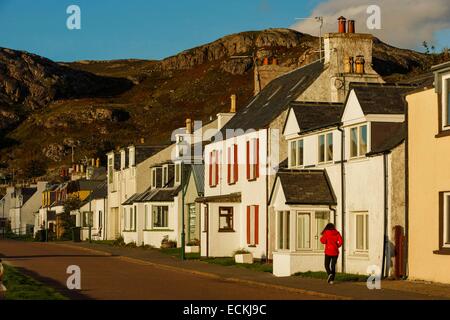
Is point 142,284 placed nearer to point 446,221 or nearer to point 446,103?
point 446,221

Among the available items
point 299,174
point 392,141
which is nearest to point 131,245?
point 299,174

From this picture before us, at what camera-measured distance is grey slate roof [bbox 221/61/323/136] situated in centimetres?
4662

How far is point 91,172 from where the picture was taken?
10969 cm

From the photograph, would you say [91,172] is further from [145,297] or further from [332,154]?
[145,297]

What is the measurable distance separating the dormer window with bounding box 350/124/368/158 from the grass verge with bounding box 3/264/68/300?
11.5 m

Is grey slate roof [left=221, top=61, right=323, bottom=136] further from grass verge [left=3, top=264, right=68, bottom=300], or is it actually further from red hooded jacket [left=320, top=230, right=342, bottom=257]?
grass verge [left=3, top=264, right=68, bottom=300]

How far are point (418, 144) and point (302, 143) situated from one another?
8.94m

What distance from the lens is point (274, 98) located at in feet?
167

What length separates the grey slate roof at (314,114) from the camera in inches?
1521

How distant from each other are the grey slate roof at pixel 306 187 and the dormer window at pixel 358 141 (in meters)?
2.02

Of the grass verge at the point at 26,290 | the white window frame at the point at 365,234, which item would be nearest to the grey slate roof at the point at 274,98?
the white window frame at the point at 365,234

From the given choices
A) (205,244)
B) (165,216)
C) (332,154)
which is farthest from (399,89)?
(165,216)

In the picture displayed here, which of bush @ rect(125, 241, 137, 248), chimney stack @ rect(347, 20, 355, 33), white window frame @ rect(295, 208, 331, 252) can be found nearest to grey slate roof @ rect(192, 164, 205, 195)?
bush @ rect(125, 241, 137, 248)

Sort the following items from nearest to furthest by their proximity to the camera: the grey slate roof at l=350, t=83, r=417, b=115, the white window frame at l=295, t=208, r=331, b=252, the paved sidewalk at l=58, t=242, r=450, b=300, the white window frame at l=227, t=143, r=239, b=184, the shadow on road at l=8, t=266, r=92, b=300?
the shadow on road at l=8, t=266, r=92, b=300 → the paved sidewalk at l=58, t=242, r=450, b=300 → the grey slate roof at l=350, t=83, r=417, b=115 → the white window frame at l=295, t=208, r=331, b=252 → the white window frame at l=227, t=143, r=239, b=184
